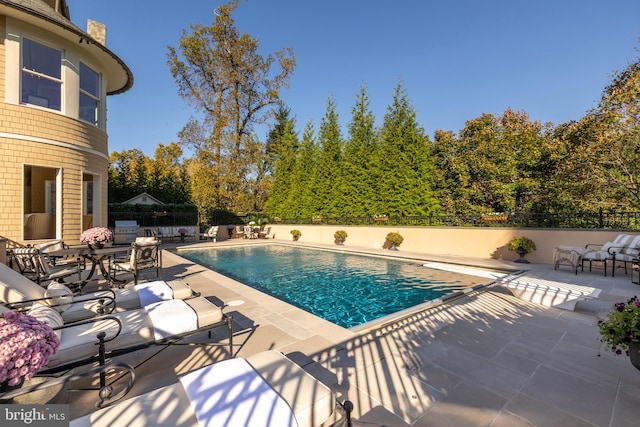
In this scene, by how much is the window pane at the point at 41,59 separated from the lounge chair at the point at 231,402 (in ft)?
35.5

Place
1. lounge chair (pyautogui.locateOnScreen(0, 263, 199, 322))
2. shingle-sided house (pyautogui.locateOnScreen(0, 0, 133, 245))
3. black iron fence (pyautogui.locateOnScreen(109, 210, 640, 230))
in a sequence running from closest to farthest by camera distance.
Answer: lounge chair (pyautogui.locateOnScreen(0, 263, 199, 322)), shingle-sided house (pyautogui.locateOnScreen(0, 0, 133, 245)), black iron fence (pyautogui.locateOnScreen(109, 210, 640, 230))

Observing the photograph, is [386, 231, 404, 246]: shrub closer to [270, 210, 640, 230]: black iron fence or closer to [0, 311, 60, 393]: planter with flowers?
[270, 210, 640, 230]: black iron fence

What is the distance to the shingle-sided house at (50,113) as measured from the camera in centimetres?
761

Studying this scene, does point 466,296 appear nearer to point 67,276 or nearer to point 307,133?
point 67,276

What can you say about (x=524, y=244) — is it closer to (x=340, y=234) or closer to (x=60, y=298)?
(x=340, y=234)

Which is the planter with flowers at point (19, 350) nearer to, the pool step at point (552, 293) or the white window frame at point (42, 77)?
the pool step at point (552, 293)

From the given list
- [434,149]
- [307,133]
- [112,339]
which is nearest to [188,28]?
[307,133]

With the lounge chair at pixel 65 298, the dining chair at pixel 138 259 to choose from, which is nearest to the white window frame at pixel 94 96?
the dining chair at pixel 138 259

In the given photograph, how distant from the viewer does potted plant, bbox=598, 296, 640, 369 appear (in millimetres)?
2420

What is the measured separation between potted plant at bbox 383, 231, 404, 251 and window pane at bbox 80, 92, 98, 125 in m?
12.4

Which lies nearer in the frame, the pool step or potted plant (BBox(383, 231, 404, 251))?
the pool step

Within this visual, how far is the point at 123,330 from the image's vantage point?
280 centimetres

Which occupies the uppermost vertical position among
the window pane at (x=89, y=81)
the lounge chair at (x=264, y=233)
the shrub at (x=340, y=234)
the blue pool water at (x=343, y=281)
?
the window pane at (x=89, y=81)

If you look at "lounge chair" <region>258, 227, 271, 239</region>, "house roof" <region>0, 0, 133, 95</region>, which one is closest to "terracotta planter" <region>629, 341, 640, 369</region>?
"house roof" <region>0, 0, 133, 95</region>
